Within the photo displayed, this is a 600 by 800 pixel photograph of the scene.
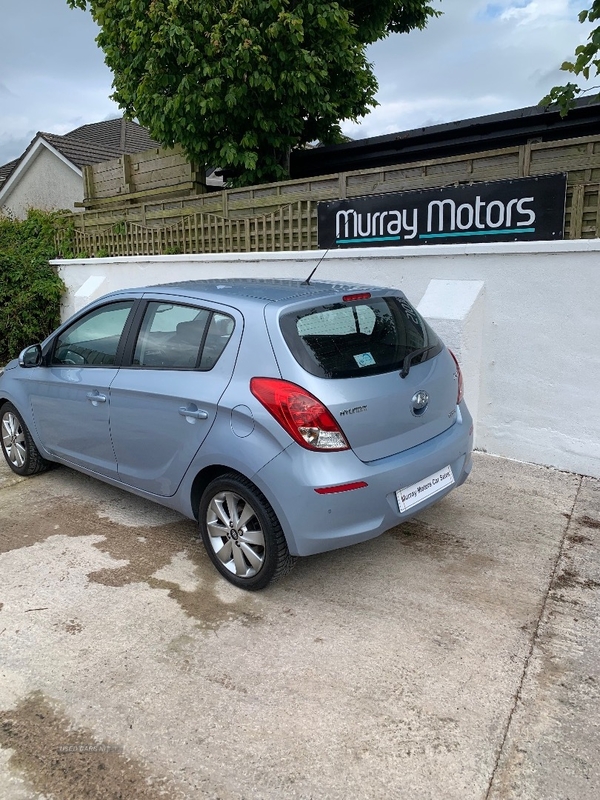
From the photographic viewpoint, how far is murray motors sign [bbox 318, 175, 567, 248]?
191 inches

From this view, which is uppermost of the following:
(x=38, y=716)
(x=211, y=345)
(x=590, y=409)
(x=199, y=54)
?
(x=199, y=54)

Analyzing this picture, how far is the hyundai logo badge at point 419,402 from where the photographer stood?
312 centimetres

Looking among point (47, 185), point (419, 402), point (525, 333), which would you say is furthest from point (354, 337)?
point (47, 185)

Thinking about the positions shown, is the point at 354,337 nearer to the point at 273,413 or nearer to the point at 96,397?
the point at 273,413

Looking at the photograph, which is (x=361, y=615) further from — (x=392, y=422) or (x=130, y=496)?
(x=130, y=496)

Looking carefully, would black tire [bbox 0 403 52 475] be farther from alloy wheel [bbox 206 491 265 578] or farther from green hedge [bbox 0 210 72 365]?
green hedge [bbox 0 210 72 365]

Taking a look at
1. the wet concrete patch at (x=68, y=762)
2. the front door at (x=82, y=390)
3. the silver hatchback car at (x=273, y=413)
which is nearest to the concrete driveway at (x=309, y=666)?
the wet concrete patch at (x=68, y=762)

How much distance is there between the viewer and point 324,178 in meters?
6.43

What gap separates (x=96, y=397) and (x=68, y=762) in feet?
7.20

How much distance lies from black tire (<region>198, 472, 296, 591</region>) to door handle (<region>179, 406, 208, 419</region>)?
1.10 ft

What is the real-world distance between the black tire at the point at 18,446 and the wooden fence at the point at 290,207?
353 cm

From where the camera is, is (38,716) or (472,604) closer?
(38,716)

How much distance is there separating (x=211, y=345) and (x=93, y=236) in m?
7.20

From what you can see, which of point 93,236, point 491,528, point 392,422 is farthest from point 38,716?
point 93,236
